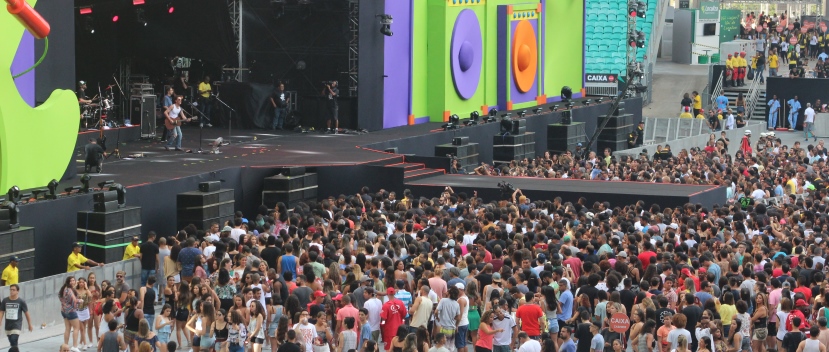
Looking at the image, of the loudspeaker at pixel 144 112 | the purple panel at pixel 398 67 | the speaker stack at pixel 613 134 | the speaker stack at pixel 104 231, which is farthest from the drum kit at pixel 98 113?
the speaker stack at pixel 613 134

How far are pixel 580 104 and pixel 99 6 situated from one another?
14134mm

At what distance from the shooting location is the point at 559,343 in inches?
644

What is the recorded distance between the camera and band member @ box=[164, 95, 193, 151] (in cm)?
2808

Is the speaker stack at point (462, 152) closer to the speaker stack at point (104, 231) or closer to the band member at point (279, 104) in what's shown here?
the band member at point (279, 104)

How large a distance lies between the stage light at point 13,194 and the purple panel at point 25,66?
257 cm

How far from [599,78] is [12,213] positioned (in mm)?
26989

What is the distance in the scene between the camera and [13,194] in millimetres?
20328

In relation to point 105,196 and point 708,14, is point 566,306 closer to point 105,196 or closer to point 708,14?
point 105,196

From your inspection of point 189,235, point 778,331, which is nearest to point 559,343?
point 778,331

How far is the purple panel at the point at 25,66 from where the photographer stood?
22.5 m

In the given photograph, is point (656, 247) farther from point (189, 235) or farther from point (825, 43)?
point (825, 43)

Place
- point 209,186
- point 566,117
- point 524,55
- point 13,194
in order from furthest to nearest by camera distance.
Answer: point 524,55 < point 566,117 < point 209,186 < point 13,194

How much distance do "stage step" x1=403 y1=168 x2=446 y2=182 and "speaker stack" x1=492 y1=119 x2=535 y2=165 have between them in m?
4.78

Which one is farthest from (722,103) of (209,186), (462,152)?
(209,186)
